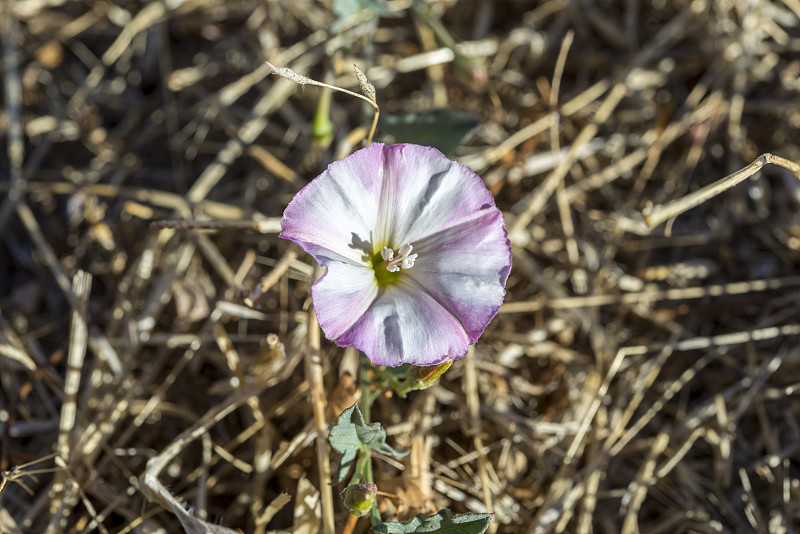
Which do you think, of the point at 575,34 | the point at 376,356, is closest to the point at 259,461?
the point at 376,356

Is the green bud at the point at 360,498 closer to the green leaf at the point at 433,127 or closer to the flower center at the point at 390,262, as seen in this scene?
the flower center at the point at 390,262

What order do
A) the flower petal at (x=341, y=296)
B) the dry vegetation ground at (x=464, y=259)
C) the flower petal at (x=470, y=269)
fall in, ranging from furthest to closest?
the dry vegetation ground at (x=464, y=259) < the flower petal at (x=470, y=269) < the flower petal at (x=341, y=296)

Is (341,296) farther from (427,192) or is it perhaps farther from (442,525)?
(442,525)

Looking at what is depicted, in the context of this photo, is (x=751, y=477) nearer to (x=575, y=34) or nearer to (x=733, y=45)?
(x=733, y=45)

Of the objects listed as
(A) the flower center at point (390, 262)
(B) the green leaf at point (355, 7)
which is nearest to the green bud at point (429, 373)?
(A) the flower center at point (390, 262)

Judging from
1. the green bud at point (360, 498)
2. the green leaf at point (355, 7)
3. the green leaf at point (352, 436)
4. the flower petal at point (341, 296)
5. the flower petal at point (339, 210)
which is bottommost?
the green bud at point (360, 498)

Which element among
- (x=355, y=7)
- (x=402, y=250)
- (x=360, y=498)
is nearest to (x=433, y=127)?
(x=355, y=7)

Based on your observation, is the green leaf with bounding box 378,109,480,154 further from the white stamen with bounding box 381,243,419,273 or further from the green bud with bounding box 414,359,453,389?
the green bud with bounding box 414,359,453,389
